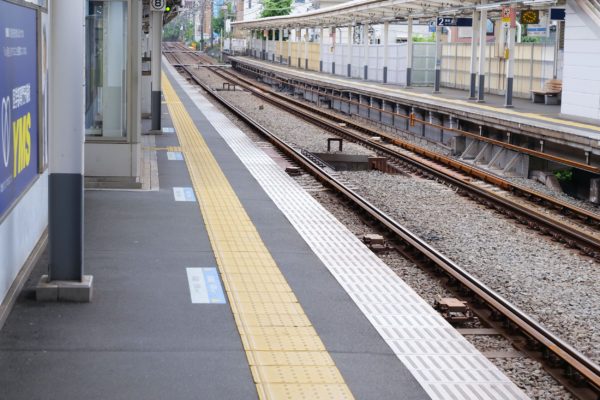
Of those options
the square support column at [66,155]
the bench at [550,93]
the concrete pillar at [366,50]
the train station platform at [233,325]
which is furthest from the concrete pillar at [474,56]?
the square support column at [66,155]

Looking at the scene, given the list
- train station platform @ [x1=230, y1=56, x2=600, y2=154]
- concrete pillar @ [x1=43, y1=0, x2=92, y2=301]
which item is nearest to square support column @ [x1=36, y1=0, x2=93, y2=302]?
concrete pillar @ [x1=43, y1=0, x2=92, y2=301]

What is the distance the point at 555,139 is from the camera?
1766 centimetres

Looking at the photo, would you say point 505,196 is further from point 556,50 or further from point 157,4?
point 556,50

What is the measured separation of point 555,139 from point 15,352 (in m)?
13.5

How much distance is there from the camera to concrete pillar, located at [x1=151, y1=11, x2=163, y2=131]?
2038 centimetres

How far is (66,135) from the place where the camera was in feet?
22.4

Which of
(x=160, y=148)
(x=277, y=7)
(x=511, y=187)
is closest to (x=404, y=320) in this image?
(x=511, y=187)

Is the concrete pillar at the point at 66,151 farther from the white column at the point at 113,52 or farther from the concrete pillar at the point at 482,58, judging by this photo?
the concrete pillar at the point at 482,58

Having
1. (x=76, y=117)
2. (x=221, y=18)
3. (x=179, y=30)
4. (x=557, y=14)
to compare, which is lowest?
(x=76, y=117)

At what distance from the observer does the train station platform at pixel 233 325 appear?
216 inches

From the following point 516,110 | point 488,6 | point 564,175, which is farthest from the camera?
point 488,6

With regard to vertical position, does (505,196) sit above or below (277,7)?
below

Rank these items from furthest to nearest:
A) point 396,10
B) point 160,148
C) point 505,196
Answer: point 396,10 < point 160,148 < point 505,196

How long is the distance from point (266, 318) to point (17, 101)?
2422 mm
